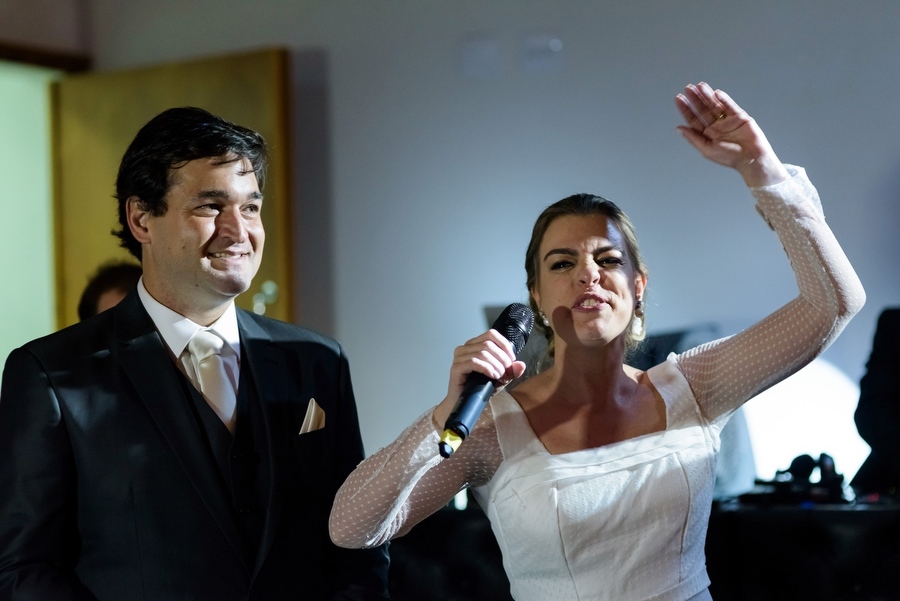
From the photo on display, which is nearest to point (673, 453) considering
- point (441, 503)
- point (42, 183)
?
point (441, 503)

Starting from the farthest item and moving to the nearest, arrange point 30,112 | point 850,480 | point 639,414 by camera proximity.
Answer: point 30,112 < point 850,480 < point 639,414

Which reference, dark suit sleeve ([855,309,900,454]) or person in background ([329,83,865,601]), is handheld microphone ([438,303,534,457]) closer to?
person in background ([329,83,865,601])

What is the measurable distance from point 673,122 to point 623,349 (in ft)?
7.15

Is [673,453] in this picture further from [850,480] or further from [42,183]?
[42,183]

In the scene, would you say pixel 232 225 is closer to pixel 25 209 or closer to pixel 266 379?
pixel 266 379

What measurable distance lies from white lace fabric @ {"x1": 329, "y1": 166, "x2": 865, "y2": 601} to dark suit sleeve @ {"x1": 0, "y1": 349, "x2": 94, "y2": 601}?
0.42 meters

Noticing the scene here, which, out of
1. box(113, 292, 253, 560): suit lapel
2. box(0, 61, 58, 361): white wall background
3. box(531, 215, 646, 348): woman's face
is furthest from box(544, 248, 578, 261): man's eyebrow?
box(0, 61, 58, 361): white wall background

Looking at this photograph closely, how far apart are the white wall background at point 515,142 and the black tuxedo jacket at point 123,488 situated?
2.39 m

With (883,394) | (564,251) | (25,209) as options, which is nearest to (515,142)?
(883,394)

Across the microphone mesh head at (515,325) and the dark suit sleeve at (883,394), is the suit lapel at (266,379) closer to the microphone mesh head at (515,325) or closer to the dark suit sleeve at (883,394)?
the microphone mesh head at (515,325)

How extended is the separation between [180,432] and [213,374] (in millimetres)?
129

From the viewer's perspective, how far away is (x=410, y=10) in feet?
14.2

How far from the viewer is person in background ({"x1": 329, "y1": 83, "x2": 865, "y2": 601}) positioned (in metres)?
1.69

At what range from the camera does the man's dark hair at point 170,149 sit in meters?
1.75
